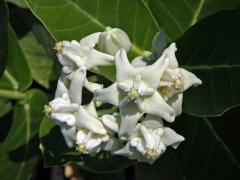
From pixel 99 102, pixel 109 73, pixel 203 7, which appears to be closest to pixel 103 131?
pixel 99 102

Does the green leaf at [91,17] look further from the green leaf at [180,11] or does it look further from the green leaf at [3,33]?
the green leaf at [3,33]

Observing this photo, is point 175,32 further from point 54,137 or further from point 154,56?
point 54,137

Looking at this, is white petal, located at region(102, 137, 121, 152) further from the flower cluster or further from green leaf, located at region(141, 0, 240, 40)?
green leaf, located at region(141, 0, 240, 40)

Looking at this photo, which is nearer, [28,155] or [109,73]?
[109,73]

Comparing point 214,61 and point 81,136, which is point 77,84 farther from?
point 214,61

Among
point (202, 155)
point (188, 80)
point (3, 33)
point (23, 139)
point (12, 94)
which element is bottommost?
point (23, 139)

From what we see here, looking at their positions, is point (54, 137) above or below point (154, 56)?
below

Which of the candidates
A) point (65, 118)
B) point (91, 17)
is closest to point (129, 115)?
point (65, 118)
